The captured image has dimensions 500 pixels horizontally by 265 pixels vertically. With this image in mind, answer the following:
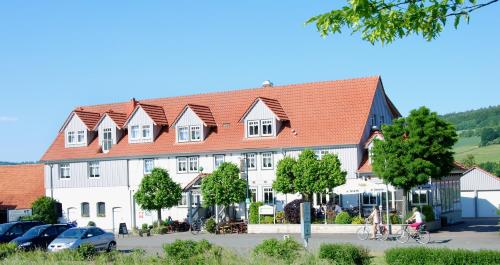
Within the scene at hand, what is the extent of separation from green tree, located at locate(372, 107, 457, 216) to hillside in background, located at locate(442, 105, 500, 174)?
5148cm

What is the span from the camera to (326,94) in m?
52.5

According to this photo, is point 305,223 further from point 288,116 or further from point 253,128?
point 288,116

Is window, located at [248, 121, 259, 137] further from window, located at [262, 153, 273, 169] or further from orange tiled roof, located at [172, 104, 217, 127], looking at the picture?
orange tiled roof, located at [172, 104, 217, 127]

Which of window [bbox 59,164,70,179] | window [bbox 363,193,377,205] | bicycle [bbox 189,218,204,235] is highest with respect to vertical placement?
window [bbox 59,164,70,179]

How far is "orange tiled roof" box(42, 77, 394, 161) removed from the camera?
49.4m

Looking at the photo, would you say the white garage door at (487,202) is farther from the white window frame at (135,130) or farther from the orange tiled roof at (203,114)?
the white window frame at (135,130)

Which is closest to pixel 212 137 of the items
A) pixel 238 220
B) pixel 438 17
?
pixel 238 220

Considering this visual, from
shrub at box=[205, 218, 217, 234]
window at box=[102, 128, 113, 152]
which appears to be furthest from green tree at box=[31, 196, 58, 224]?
shrub at box=[205, 218, 217, 234]

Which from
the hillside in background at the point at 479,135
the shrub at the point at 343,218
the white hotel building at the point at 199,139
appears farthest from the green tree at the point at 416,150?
the hillside in background at the point at 479,135

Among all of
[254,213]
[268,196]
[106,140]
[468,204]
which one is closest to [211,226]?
[254,213]

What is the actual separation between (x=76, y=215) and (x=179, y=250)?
3843 cm

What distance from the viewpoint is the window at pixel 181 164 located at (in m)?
54.4

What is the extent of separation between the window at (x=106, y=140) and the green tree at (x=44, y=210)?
6069 mm

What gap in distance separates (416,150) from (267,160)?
46.0 feet
